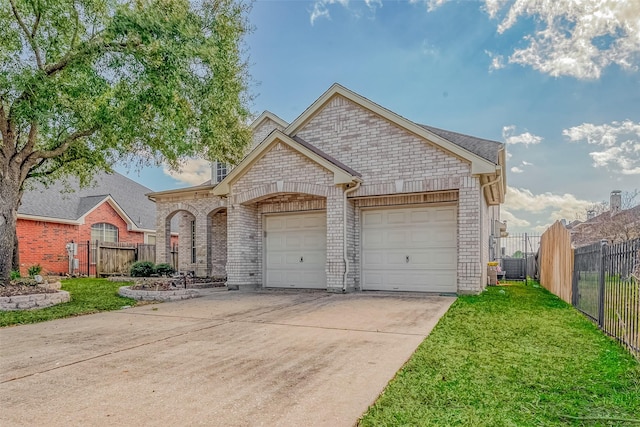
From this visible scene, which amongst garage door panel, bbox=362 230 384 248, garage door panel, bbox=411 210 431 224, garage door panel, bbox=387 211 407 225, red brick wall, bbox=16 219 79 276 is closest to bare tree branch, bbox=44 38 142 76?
garage door panel, bbox=362 230 384 248

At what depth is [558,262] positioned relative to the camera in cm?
1113

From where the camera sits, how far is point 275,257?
42.6ft

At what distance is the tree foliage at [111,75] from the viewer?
9148 mm

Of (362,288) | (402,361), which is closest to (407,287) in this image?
(362,288)

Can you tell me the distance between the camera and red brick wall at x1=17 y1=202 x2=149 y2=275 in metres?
19.0

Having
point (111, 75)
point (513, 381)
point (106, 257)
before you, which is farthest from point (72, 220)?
point (513, 381)

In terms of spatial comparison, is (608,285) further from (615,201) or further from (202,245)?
(615,201)

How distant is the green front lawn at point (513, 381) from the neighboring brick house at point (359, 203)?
4.51m

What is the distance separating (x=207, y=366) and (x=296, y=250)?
830cm

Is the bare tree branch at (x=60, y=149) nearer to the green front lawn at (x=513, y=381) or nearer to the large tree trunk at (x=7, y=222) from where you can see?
the large tree trunk at (x=7, y=222)

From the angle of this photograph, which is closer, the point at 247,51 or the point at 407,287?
the point at 407,287

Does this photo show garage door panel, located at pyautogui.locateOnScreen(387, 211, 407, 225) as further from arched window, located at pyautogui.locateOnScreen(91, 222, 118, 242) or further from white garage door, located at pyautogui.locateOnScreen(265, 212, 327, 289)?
arched window, located at pyautogui.locateOnScreen(91, 222, 118, 242)

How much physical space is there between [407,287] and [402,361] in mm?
6901

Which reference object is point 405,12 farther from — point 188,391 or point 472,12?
point 188,391
